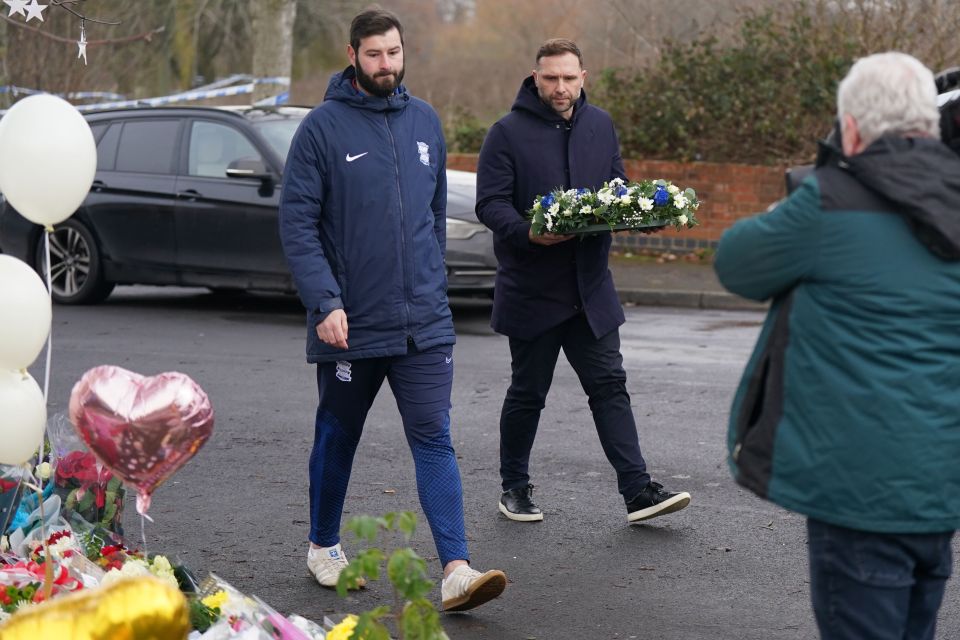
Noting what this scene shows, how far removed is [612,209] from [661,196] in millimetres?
508

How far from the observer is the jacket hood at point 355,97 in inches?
186

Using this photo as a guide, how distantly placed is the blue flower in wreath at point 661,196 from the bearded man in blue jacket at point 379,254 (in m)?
1.44

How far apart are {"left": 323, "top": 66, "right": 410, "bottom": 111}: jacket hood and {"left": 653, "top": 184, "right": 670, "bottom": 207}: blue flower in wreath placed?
1.54 metres

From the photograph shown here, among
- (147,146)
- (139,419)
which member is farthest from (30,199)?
(147,146)

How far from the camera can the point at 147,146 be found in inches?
491

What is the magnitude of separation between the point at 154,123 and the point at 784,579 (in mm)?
8765

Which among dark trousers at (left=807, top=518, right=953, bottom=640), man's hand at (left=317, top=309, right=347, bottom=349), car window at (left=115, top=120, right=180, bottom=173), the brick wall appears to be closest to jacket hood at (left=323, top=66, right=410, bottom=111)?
man's hand at (left=317, top=309, right=347, bottom=349)

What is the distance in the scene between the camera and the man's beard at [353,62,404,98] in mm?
4680

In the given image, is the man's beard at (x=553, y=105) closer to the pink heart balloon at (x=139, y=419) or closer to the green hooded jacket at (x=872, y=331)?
the pink heart balloon at (x=139, y=419)

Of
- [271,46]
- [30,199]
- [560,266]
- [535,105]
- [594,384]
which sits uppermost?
[271,46]

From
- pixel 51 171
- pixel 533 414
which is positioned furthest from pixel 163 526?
pixel 51 171

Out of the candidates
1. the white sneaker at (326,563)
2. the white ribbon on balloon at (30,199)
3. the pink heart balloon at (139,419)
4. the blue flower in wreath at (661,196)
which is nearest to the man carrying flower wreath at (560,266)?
the blue flower in wreath at (661,196)

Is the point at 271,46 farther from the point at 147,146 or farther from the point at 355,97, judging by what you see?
the point at 355,97

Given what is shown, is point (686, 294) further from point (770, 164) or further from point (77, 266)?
point (77, 266)
